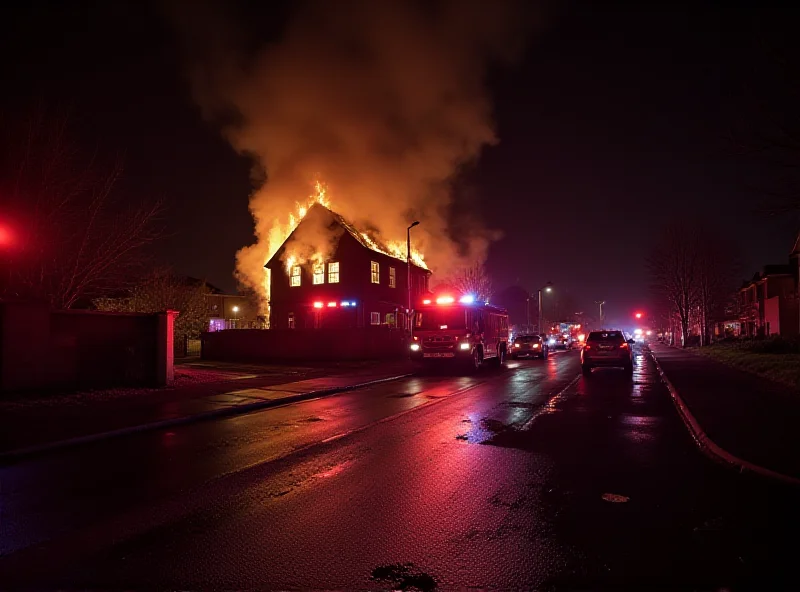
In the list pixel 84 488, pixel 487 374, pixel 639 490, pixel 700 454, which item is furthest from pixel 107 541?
pixel 487 374

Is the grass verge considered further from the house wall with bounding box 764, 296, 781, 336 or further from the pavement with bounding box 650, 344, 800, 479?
the house wall with bounding box 764, 296, 781, 336

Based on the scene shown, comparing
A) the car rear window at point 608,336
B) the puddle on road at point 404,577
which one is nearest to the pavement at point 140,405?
the puddle on road at point 404,577

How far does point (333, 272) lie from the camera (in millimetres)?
35594

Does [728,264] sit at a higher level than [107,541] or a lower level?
higher

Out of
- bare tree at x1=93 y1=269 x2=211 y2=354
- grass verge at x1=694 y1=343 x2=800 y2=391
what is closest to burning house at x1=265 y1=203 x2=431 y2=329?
bare tree at x1=93 y1=269 x2=211 y2=354

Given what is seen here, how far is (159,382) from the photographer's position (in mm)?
15719

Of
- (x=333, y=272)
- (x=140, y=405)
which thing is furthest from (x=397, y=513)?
(x=333, y=272)

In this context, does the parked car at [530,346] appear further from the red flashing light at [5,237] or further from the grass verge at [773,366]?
the red flashing light at [5,237]

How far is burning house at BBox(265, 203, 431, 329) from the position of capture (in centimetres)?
3444

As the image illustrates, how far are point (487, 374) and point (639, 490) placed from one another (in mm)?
15901

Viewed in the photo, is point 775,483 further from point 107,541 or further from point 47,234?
point 47,234

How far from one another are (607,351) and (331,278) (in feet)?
65.1

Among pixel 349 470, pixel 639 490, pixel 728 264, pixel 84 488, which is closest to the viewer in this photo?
pixel 639 490

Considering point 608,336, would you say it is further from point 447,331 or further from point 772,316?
point 772,316
